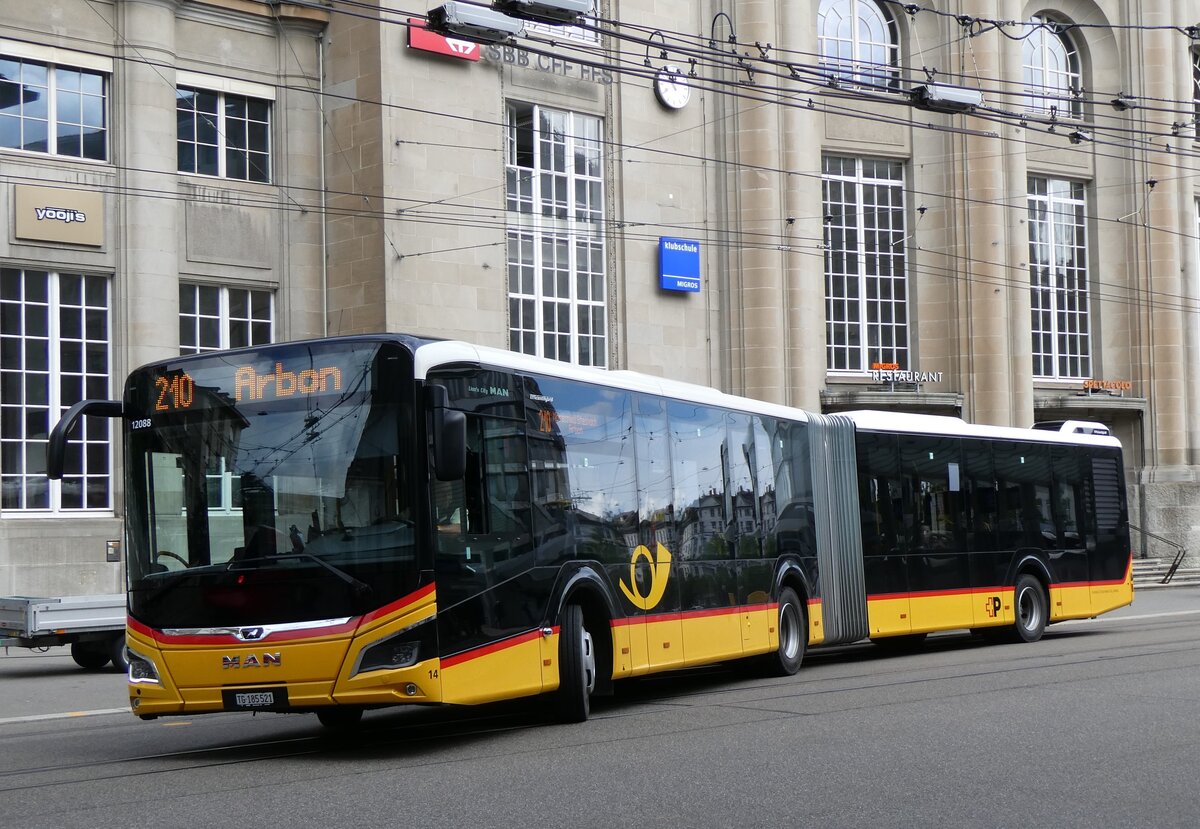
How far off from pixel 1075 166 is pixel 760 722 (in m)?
35.0

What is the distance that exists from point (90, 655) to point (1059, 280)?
30546 millimetres

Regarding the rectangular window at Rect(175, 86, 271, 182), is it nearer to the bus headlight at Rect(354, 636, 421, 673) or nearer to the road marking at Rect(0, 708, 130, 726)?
the road marking at Rect(0, 708, 130, 726)

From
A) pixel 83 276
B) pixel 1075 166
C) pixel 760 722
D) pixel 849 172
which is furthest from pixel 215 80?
pixel 1075 166

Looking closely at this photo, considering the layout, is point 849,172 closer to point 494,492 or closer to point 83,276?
point 83,276

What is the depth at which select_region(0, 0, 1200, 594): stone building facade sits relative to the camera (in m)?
27.5

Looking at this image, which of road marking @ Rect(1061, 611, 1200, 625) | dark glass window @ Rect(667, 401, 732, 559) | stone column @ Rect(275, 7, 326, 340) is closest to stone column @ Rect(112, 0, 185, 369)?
stone column @ Rect(275, 7, 326, 340)

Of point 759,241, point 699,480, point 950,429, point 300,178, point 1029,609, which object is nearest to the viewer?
point 699,480

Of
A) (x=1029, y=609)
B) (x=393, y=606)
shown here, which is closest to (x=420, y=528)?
(x=393, y=606)

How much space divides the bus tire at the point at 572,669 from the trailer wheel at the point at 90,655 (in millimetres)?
10190

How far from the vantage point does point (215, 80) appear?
2959 cm

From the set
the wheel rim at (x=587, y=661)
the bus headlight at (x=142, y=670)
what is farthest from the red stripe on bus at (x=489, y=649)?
the bus headlight at (x=142, y=670)

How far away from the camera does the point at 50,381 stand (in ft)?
90.1

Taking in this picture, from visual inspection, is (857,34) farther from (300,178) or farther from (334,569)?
(334,569)

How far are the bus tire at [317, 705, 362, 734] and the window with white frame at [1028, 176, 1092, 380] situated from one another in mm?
33019
